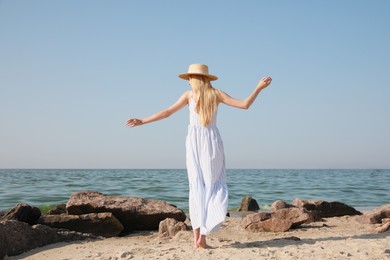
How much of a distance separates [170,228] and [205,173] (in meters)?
1.91

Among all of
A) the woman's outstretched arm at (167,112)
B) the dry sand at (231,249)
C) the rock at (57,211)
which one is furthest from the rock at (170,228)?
the rock at (57,211)

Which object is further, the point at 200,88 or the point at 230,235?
the point at 230,235

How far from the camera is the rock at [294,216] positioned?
7609mm

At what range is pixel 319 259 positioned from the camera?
495cm

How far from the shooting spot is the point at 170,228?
7.19 meters

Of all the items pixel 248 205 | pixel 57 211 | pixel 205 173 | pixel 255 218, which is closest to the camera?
pixel 205 173

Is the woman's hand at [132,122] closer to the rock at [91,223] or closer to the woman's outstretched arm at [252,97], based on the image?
the woman's outstretched arm at [252,97]

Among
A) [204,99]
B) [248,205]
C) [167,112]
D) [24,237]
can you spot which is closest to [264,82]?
[204,99]

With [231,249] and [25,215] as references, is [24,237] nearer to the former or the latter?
[25,215]

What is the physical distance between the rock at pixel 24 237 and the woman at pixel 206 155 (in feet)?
7.77

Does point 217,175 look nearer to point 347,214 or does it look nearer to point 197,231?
point 197,231

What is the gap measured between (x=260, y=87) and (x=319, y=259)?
218 centimetres

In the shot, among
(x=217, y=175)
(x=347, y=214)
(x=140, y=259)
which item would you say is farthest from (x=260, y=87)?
(x=347, y=214)

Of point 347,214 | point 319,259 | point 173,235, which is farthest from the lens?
point 347,214
